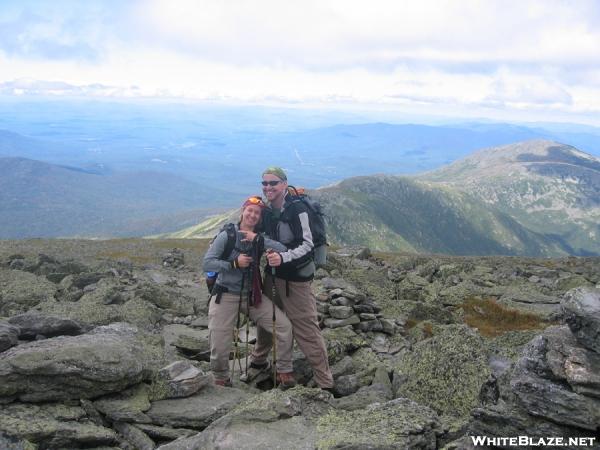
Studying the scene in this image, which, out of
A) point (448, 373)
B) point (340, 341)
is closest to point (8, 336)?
point (340, 341)

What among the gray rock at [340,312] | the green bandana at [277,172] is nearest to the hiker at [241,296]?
the green bandana at [277,172]

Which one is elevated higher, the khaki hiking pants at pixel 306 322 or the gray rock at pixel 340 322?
the khaki hiking pants at pixel 306 322

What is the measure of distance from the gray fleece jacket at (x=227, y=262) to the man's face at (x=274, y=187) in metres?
1.13

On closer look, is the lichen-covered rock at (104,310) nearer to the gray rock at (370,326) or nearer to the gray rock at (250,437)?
the gray rock at (370,326)

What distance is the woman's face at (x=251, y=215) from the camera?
38.1 feet

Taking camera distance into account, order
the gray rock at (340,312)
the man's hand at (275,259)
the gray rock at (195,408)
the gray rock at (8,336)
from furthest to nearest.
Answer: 1. the gray rock at (340,312)
2. the man's hand at (275,259)
3. the gray rock at (8,336)
4. the gray rock at (195,408)

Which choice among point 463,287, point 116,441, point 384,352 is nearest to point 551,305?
point 463,287

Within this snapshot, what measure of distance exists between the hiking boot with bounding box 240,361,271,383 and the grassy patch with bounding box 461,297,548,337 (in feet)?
38.8

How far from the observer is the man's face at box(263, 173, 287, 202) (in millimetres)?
11703

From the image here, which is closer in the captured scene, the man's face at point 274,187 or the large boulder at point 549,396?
the large boulder at point 549,396

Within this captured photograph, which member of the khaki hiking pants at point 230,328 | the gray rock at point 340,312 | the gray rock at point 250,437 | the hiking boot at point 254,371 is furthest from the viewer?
the gray rock at point 340,312

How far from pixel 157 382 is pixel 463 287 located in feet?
76.5

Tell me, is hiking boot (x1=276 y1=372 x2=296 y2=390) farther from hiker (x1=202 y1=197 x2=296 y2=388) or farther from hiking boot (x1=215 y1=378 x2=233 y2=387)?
hiking boot (x1=215 y1=378 x2=233 y2=387)

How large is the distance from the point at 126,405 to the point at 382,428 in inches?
209
